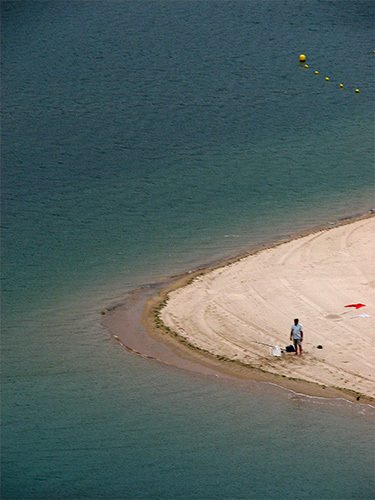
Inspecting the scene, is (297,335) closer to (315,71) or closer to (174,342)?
(174,342)

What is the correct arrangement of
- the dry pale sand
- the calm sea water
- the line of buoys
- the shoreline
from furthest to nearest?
1. the line of buoys
2. the dry pale sand
3. the shoreline
4. the calm sea water

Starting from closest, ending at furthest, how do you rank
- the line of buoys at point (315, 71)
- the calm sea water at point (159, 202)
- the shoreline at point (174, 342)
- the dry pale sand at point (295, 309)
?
the calm sea water at point (159, 202) → the shoreline at point (174, 342) → the dry pale sand at point (295, 309) → the line of buoys at point (315, 71)

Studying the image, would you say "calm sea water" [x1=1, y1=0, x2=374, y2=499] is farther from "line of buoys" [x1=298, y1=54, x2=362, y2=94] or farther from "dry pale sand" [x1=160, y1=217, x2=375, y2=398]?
"dry pale sand" [x1=160, y1=217, x2=375, y2=398]

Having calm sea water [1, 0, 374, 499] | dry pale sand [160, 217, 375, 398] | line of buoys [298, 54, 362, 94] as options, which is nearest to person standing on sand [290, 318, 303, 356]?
dry pale sand [160, 217, 375, 398]

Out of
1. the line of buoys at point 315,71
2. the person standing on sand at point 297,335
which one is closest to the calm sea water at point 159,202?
the line of buoys at point 315,71

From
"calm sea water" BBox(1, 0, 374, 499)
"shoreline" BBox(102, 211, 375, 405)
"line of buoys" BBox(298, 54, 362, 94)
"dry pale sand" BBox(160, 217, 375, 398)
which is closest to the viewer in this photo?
"calm sea water" BBox(1, 0, 374, 499)

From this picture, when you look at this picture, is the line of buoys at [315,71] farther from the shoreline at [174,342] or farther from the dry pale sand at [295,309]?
the shoreline at [174,342]

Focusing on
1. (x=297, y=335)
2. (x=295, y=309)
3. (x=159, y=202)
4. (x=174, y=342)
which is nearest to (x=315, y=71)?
(x=159, y=202)
